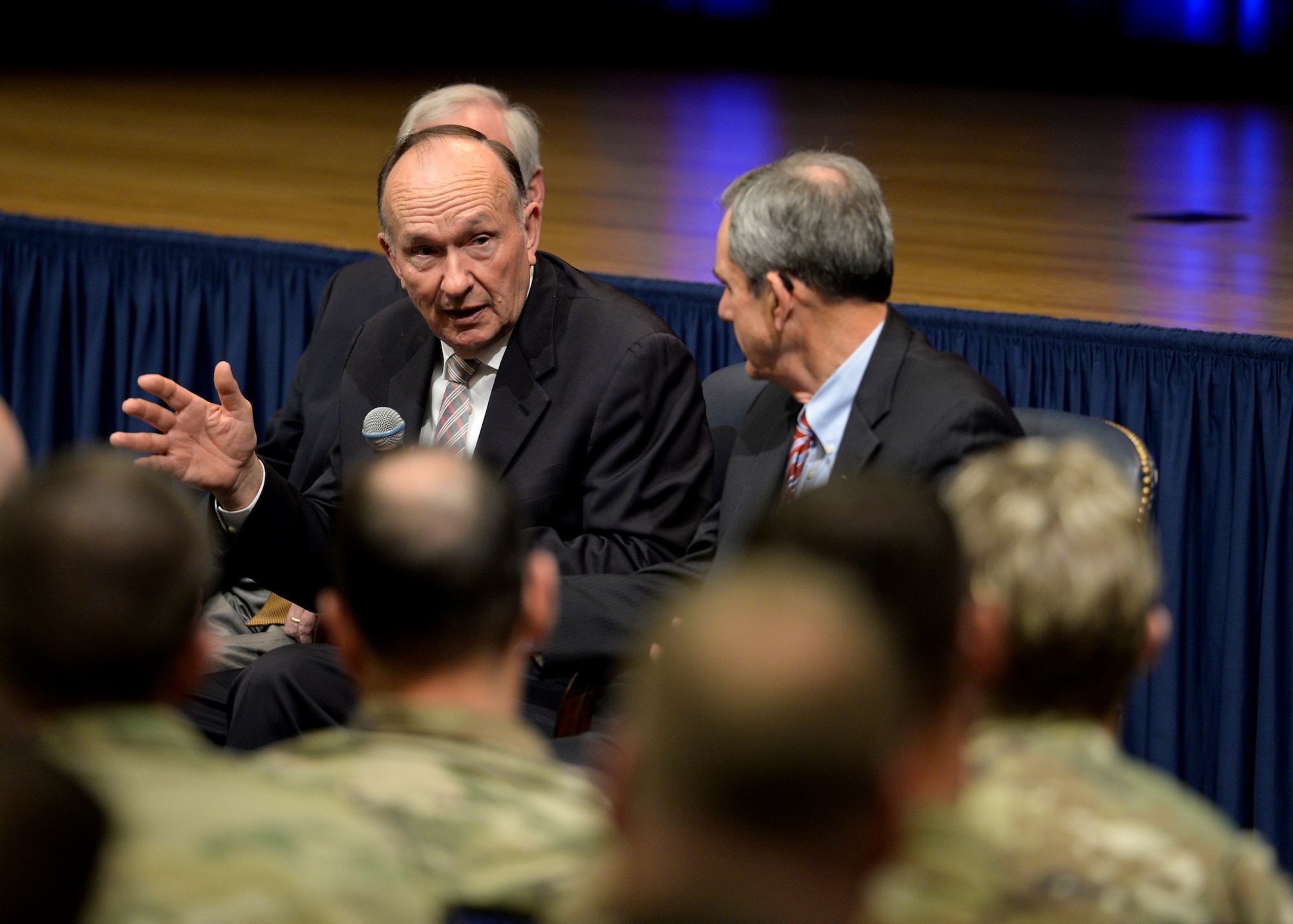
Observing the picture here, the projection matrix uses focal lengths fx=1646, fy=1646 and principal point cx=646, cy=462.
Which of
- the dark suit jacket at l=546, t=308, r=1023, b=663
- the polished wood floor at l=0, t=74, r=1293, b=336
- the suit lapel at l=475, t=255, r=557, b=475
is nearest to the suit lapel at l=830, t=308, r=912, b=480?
the dark suit jacket at l=546, t=308, r=1023, b=663

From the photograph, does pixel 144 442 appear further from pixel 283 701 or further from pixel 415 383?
pixel 415 383

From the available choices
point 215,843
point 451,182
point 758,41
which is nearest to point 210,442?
point 451,182

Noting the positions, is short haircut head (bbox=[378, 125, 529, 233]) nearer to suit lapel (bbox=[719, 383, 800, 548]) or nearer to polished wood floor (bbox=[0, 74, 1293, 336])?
suit lapel (bbox=[719, 383, 800, 548])

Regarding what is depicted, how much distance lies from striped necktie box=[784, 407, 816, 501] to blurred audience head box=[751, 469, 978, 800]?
1.30 metres

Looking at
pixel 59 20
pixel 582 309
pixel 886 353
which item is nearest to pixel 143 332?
pixel 582 309

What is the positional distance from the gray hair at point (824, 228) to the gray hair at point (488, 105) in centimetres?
126

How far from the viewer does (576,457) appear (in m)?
2.98

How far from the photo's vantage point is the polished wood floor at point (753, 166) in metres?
4.51

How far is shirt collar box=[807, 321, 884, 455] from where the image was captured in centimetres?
266

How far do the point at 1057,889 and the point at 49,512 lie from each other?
33.8 inches

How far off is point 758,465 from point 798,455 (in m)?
0.08

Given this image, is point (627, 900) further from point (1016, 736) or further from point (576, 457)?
point (576, 457)

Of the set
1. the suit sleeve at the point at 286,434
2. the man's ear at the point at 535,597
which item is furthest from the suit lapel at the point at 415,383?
the man's ear at the point at 535,597

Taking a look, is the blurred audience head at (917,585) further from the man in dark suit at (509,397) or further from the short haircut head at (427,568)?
the man in dark suit at (509,397)
